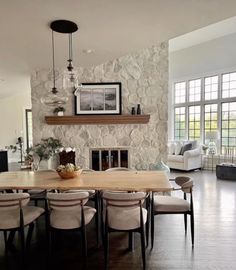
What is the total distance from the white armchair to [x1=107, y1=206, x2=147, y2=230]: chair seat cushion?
5148 millimetres

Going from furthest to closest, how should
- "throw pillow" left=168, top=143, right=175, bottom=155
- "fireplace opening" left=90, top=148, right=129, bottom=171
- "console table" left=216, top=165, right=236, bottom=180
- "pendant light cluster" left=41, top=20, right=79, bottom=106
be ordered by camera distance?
"throw pillow" left=168, top=143, right=175, bottom=155 → "console table" left=216, top=165, right=236, bottom=180 → "fireplace opening" left=90, top=148, right=129, bottom=171 → "pendant light cluster" left=41, top=20, right=79, bottom=106

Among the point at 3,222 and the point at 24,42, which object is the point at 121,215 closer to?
the point at 3,222

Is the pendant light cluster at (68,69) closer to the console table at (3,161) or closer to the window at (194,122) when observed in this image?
the console table at (3,161)

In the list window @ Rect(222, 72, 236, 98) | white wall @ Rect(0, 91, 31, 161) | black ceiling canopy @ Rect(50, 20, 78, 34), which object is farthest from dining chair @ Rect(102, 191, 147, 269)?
white wall @ Rect(0, 91, 31, 161)

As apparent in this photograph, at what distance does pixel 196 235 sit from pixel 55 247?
1.77 meters

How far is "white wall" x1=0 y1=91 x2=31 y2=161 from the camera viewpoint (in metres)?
9.49

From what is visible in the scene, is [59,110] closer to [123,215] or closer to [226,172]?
[123,215]

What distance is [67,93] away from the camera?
17.4 feet

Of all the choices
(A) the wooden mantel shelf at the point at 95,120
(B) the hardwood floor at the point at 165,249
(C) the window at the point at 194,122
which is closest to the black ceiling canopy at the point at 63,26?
(A) the wooden mantel shelf at the point at 95,120

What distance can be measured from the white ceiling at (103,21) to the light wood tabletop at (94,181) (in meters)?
1.93

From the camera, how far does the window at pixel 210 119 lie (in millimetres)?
7771

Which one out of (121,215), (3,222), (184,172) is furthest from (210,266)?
(184,172)

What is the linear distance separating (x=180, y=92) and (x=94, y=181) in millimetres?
6724

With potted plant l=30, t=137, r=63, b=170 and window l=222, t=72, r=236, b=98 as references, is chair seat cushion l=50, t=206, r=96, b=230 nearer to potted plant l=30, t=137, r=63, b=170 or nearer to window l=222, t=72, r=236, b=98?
potted plant l=30, t=137, r=63, b=170
